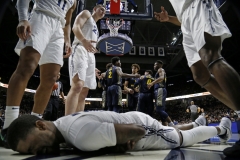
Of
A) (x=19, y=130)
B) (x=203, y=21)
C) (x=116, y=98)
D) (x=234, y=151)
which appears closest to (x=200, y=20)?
(x=203, y=21)

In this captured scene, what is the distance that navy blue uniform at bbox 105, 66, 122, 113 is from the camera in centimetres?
488

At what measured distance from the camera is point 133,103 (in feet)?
21.1

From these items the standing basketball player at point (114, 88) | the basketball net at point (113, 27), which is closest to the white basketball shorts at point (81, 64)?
the standing basketball player at point (114, 88)

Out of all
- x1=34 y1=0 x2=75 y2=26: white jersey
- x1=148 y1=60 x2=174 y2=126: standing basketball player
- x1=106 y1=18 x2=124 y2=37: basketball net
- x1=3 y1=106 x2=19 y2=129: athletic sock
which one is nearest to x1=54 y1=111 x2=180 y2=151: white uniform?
x1=3 y1=106 x2=19 y2=129: athletic sock

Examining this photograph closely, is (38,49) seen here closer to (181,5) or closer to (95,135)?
(95,135)

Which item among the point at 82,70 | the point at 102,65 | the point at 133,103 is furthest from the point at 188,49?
the point at 102,65

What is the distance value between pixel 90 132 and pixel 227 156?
799 mm

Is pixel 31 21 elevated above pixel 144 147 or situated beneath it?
elevated above

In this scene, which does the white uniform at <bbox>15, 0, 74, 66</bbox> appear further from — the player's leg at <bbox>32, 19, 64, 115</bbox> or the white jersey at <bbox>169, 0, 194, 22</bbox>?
the white jersey at <bbox>169, 0, 194, 22</bbox>

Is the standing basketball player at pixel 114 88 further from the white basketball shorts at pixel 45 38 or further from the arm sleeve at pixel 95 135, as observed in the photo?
the arm sleeve at pixel 95 135

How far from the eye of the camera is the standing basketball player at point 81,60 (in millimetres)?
2543

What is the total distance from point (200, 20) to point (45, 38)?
1.31 meters

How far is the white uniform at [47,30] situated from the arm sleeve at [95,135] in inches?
36.2

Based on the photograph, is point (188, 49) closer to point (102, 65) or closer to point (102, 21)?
point (102, 21)
